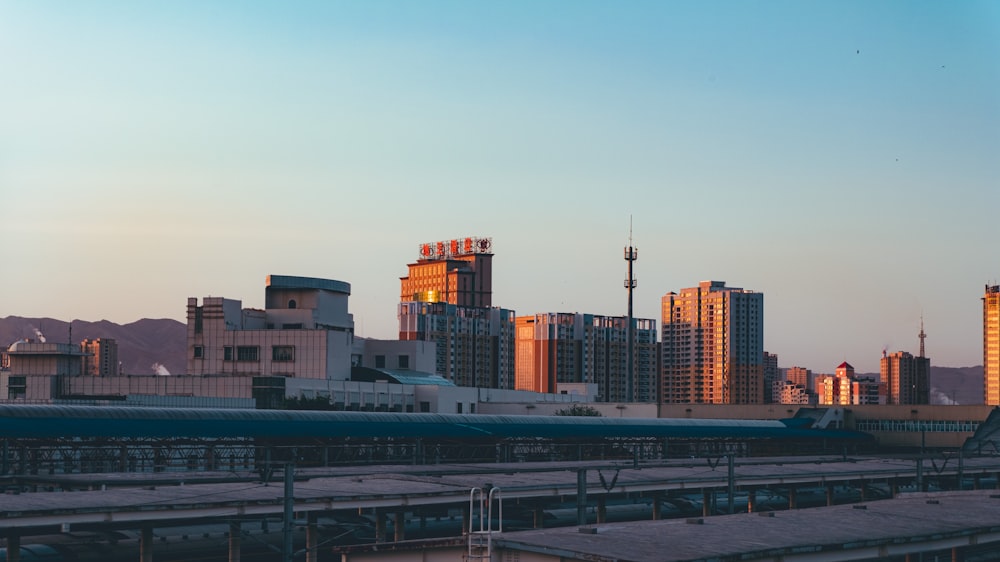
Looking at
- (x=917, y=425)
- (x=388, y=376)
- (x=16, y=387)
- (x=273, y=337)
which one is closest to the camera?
(x=917, y=425)

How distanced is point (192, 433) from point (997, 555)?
5250 centimetres

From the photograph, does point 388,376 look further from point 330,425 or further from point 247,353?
point 330,425

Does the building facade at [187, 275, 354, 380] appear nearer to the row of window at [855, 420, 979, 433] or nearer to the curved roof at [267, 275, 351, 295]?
the curved roof at [267, 275, 351, 295]

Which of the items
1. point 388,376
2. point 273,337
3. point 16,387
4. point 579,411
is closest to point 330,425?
point 273,337

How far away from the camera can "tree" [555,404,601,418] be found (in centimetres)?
14525

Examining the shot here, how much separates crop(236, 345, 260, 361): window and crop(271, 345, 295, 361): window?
193cm

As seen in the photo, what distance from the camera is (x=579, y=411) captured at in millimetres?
146375

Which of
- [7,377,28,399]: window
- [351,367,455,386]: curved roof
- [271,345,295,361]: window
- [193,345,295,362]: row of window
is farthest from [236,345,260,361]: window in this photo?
[7,377,28,399]: window

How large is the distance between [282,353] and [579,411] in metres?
33.5

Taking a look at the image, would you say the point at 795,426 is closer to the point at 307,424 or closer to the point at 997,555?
the point at 307,424

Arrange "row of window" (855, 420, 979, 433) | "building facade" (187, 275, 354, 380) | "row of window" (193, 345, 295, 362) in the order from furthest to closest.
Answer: "row of window" (193, 345, 295, 362), "building facade" (187, 275, 354, 380), "row of window" (855, 420, 979, 433)

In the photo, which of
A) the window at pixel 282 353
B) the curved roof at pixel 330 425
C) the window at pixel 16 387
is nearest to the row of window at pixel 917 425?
the curved roof at pixel 330 425

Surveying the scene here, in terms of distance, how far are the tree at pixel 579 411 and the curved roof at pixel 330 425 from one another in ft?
70.0

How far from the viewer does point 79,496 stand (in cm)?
4753
